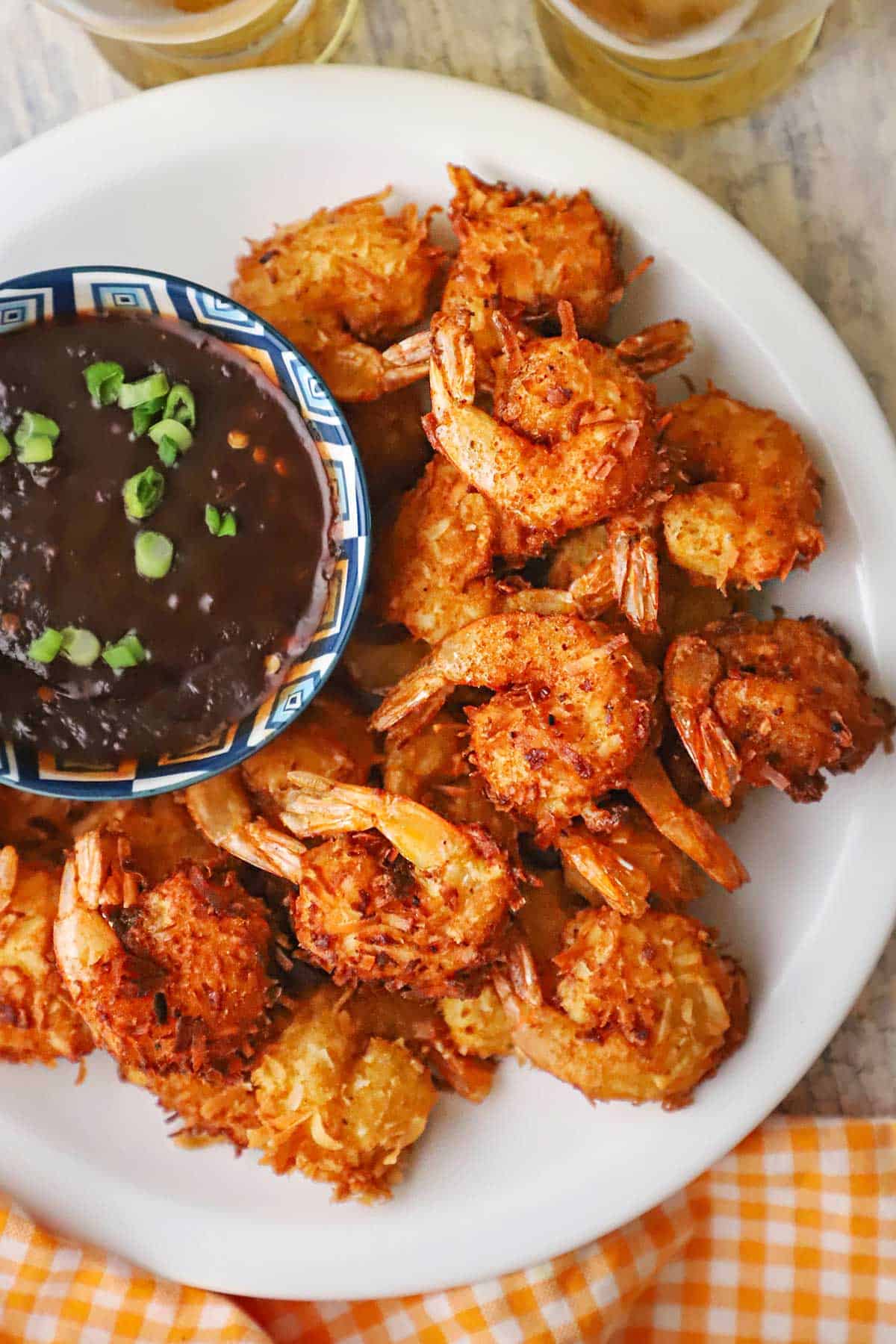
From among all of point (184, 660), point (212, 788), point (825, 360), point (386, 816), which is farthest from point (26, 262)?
point (825, 360)

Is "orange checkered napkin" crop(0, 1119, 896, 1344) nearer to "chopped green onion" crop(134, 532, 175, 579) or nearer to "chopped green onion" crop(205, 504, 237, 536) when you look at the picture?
"chopped green onion" crop(134, 532, 175, 579)

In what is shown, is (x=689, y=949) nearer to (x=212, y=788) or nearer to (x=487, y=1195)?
(x=487, y=1195)

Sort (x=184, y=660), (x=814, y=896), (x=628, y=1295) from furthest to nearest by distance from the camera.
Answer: (x=628, y=1295), (x=814, y=896), (x=184, y=660)

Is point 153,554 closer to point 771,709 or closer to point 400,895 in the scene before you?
point 400,895

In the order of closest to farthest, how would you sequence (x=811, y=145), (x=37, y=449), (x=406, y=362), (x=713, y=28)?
(x=37, y=449) → (x=713, y=28) → (x=406, y=362) → (x=811, y=145)

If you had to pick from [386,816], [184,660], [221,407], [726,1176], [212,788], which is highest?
[221,407]

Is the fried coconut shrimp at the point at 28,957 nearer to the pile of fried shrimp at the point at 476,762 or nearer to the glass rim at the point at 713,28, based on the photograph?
the pile of fried shrimp at the point at 476,762

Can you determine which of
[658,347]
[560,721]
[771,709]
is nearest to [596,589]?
[560,721]
